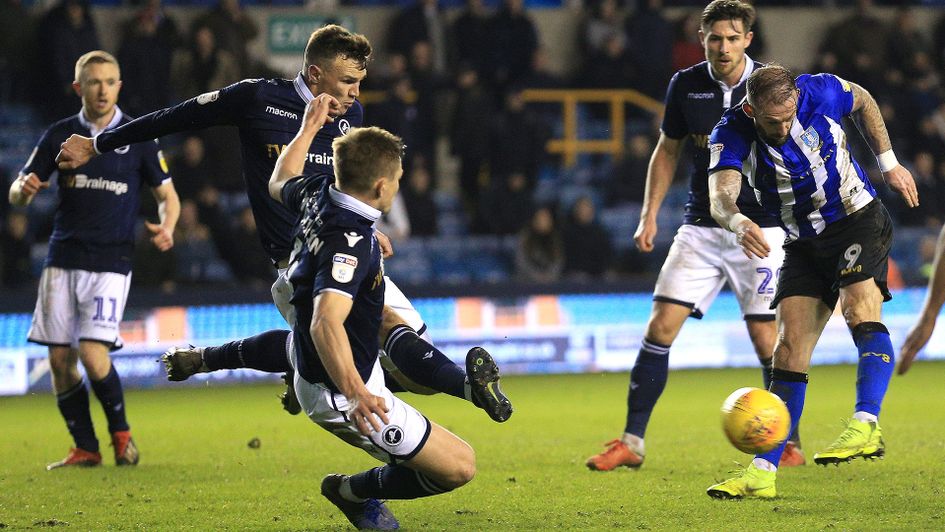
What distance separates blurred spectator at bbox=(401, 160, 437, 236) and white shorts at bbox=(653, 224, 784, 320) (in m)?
7.77

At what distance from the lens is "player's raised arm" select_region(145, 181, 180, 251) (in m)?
8.45

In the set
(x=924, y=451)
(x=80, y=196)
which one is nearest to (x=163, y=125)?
(x=80, y=196)

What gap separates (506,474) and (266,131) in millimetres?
2342

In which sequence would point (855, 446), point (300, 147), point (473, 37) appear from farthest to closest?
1. point (473, 37)
2. point (855, 446)
3. point (300, 147)

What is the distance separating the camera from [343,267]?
5.25 m

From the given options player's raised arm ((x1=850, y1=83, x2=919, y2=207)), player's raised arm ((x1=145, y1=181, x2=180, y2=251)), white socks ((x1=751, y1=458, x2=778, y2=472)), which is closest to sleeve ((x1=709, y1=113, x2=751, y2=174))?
player's raised arm ((x1=850, y1=83, x2=919, y2=207))

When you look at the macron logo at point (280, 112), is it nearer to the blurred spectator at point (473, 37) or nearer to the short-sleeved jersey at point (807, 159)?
the short-sleeved jersey at point (807, 159)

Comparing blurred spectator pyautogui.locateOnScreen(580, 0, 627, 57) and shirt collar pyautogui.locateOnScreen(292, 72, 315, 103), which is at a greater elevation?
blurred spectator pyautogui.locateOnScreen(580, 0, 627, 57)

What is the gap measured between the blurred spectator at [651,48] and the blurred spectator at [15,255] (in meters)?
8.35

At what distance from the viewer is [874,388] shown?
6.51 metres

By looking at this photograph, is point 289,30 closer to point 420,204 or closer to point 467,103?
point 467,103

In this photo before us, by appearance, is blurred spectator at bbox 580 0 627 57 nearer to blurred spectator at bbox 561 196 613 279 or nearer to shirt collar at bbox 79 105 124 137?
blurred spectator at bbox 561 196 613 279

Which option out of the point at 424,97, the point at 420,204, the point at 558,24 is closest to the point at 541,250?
the point at 420,204

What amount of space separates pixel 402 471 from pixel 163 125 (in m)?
2.29
